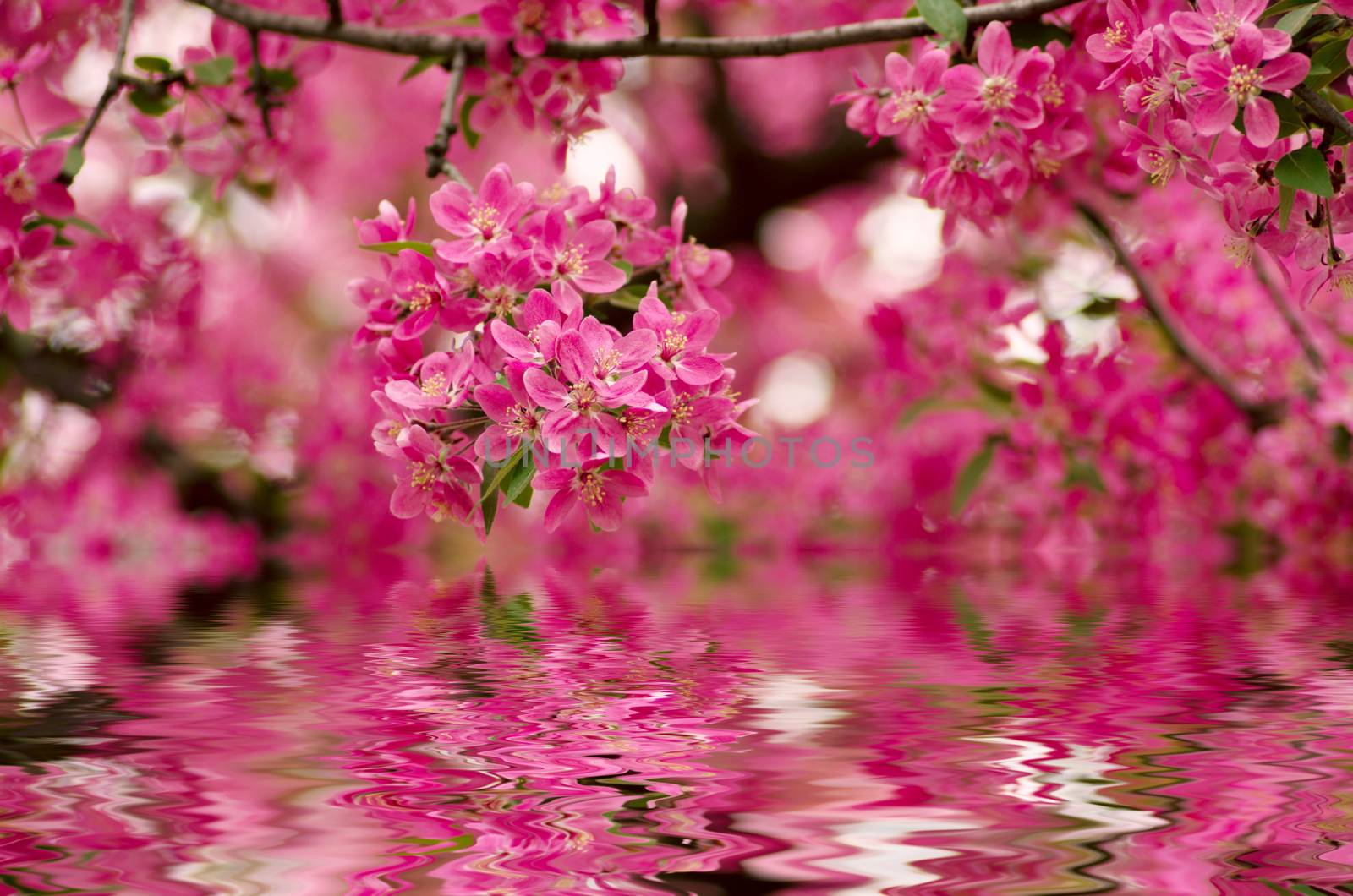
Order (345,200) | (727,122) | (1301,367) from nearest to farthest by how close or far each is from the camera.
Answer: (1301,367) < (727,122) < (345,200)

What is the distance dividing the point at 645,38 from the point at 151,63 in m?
0.86

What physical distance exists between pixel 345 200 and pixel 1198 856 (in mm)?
8710

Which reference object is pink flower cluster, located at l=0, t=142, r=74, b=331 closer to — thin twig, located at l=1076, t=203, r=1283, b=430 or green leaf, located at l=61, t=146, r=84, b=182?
green leaf, located at l=61, t=146, r=84, b=182

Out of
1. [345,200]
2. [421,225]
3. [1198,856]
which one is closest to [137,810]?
[1198,856]

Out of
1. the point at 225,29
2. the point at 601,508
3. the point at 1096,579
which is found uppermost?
the point at 225,29

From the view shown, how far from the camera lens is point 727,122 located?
611 centimetres

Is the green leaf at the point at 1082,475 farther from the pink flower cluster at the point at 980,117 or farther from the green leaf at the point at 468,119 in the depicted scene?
the green leaf at the point at 468,119

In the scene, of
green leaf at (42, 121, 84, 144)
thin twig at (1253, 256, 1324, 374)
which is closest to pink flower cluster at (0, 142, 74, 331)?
green leaf at (42, 121, 84, 144)

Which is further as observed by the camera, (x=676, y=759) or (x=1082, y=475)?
(x=1082, y=475)

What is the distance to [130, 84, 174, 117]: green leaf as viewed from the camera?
2119 millimetres

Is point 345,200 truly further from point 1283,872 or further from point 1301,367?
point 1283,872

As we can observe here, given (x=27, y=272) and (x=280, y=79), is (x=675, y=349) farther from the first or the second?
(x=280, y=79)

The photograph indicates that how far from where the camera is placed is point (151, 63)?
82.2 inches

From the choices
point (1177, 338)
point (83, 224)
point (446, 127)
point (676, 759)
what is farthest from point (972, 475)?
point (676, 759)
